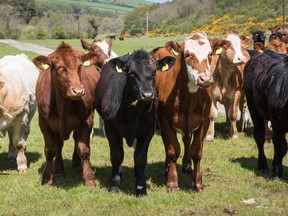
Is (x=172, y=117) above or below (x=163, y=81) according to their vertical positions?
below

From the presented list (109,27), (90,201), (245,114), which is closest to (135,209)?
(90,201)

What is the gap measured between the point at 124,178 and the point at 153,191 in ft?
2.81

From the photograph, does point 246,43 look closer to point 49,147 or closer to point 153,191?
point 153,191

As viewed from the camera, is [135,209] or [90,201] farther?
[90,201]

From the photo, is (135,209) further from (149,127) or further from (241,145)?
(241,145)

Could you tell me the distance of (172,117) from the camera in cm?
667

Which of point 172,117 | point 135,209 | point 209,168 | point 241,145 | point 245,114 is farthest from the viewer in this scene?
point 245,114

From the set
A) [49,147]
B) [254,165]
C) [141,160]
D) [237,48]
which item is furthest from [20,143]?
[237,48]

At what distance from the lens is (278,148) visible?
23.7 feet

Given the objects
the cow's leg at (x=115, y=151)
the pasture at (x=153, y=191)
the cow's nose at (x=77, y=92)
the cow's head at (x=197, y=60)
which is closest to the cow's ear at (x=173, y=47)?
the cow's head at (x=197, y=60)

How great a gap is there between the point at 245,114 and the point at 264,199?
5.40 m

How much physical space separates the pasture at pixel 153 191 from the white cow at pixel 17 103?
0.52 meters

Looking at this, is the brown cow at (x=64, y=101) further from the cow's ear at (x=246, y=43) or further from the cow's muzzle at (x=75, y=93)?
the cow's ear at (x=246, y=43)

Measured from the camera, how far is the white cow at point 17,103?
24.8 ft
